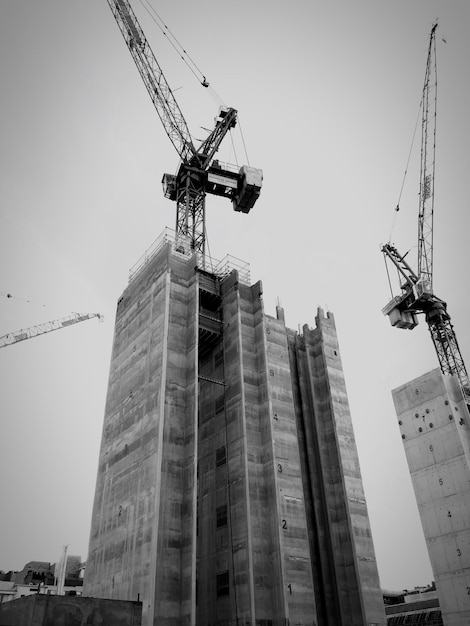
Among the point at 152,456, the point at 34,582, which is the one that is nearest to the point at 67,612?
the point at 152,456

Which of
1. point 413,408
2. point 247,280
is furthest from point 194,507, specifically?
point 413,408

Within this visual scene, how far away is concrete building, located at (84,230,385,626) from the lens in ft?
135

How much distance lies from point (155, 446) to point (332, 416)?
68.2 ft

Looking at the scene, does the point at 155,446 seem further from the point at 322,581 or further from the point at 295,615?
the point at 322,581

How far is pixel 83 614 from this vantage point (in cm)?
3116

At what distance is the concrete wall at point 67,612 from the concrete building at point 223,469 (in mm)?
4497

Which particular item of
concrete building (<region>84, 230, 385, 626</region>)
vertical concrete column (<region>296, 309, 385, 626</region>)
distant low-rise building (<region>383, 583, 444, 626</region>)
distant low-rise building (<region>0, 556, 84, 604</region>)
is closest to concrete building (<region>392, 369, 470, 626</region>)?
vertical concrete column (<region>296, 309, 385, 626</region>)

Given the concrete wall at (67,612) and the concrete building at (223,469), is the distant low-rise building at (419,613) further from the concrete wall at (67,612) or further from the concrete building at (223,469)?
the concrete wall at (67,612)

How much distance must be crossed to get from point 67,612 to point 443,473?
45.2 metres

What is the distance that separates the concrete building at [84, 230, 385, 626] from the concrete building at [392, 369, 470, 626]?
45.0 ft

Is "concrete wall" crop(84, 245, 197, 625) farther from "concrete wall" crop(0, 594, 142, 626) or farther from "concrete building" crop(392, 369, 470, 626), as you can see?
"concrete building" crop(392, 369, 470, 626)

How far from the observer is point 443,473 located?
60.7 m

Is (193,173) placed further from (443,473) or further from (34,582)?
(34,582)

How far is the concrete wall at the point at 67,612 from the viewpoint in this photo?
97.3 feet
